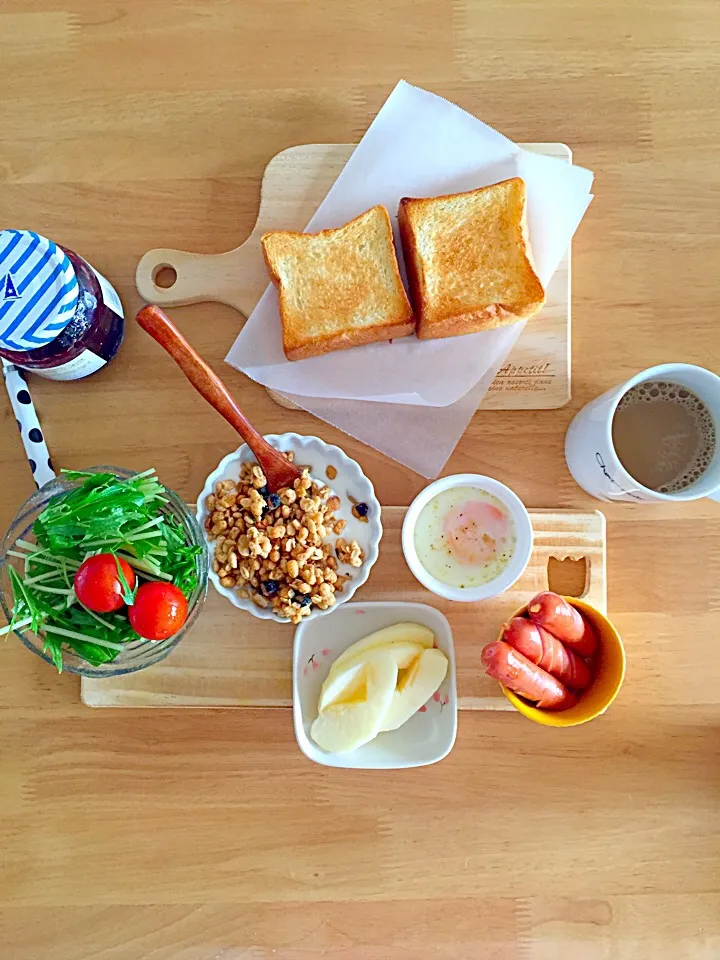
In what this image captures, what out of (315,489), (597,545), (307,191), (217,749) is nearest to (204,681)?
(217,749)

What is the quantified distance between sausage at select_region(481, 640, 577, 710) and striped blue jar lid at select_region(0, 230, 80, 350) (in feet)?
1.93

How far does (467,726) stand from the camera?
3.04ft

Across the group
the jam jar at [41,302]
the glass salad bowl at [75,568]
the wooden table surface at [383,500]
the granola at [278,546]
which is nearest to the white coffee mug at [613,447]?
the wooden table surface at [383,500]

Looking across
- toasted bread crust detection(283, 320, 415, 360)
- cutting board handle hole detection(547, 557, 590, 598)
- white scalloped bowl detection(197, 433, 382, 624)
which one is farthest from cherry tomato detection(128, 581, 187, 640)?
cutting board handle hole detection(547, 557, 590, 598)

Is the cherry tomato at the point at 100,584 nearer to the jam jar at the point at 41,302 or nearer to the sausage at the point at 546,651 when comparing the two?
the jam jar at the point at 41,302

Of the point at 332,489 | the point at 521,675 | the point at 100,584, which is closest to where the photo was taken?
the point at 100,584

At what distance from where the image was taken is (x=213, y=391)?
2.73 feet

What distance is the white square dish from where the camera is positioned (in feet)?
2.79

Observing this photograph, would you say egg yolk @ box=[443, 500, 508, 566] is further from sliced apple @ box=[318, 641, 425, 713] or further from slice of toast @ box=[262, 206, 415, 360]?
slice of toast @ box=[262, 206, 415, 360]

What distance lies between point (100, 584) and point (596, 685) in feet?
1.80

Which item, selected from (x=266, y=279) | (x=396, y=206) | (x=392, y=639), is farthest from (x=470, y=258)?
(x=392, y=639)

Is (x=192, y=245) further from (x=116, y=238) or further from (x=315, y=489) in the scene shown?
(x=315, y=489)

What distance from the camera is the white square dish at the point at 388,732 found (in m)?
0.85

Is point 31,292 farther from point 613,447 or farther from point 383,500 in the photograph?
point 613,447
